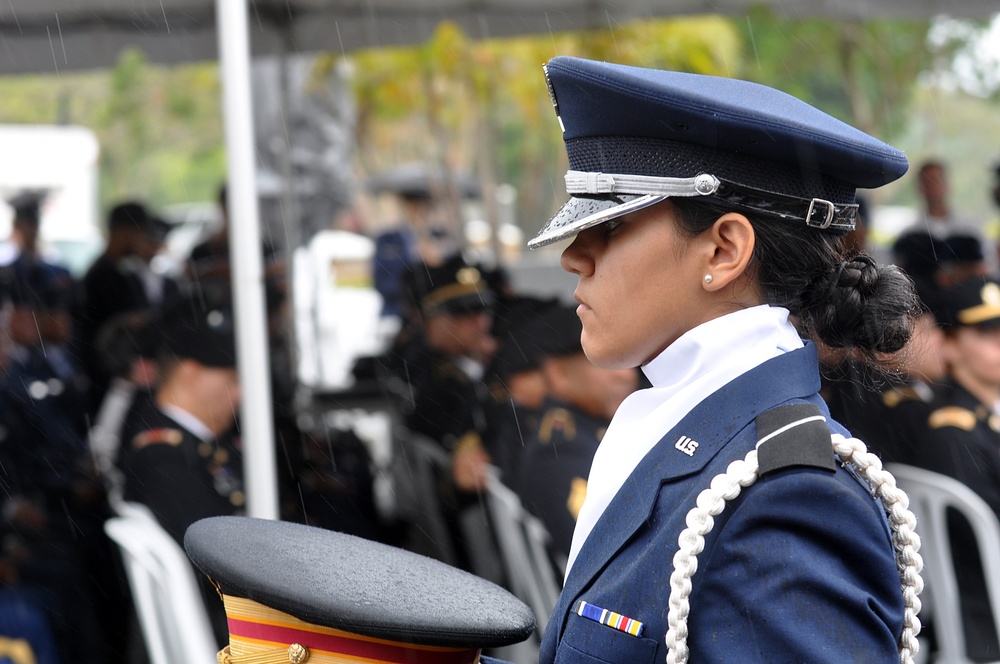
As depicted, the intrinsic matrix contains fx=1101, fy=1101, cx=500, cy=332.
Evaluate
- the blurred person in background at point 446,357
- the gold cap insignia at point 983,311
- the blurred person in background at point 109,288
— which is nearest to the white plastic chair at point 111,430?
the blurred person in background at point 109,288

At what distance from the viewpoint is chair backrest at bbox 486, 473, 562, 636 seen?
3396 millimetres

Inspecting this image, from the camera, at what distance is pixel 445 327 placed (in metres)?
5.38

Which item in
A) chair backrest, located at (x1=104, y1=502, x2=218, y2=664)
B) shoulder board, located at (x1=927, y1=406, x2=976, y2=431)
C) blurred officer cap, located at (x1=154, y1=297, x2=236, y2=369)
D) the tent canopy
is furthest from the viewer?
the tent canopy

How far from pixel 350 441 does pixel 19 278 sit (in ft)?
6.04

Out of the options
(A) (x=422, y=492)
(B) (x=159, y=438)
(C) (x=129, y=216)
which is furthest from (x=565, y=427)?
(C) (x=129, y=216)

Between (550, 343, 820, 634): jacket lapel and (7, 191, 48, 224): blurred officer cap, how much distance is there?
16.9 ft

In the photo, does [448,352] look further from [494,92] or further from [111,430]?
[111,430]

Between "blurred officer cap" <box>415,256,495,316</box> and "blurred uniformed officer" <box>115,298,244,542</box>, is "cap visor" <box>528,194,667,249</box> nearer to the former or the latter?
"blurred uniformed officer" <box>115,298,244,542</box>

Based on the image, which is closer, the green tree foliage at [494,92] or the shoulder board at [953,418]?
the shoulder board at [953,418]

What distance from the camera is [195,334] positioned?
3.93 m

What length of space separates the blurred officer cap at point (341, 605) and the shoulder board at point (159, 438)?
2369mm

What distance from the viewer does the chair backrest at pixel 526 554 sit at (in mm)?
3396

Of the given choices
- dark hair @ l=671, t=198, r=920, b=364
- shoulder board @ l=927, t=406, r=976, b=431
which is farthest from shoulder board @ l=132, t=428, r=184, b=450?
dark hair @ l=671, t=198, r=920, b=364

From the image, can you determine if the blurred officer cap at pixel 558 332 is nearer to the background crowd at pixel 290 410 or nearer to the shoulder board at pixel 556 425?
the background crowd at pixel 290 410
